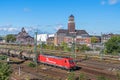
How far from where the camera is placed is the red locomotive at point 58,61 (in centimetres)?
4866

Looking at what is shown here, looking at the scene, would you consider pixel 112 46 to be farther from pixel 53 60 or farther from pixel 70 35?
pixel 70 35

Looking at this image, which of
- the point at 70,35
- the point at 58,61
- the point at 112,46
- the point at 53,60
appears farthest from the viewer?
the point at 70,35

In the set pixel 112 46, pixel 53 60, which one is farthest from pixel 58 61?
pixel 112 46

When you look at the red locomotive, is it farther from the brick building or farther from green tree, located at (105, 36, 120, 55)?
the brick building

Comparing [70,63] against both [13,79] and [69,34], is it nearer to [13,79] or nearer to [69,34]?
[13,79]

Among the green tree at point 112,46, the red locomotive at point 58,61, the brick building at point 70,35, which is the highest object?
the brick building at point 70,35

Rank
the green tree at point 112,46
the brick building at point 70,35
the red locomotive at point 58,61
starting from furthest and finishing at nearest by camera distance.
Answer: the brick building at point 70,35 < the green tree at point 112,46 < the red locomotive at point 58,61

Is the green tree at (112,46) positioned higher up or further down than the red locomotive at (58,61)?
higher up

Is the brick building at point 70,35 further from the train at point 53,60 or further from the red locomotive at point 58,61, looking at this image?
the red locomotive at point 58,61

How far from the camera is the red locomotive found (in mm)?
48659

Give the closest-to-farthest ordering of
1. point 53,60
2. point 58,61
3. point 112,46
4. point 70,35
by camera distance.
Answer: point 58,61 < point 53,60 < point 112,46 < point 70,35

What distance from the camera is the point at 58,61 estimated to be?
52.1 meters

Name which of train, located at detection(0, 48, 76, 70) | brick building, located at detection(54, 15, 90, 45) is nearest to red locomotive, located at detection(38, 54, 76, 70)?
train, located at detection(0, 48, 76, 70)

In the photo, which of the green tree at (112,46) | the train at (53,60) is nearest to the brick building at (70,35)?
the green tree at (112,46)
